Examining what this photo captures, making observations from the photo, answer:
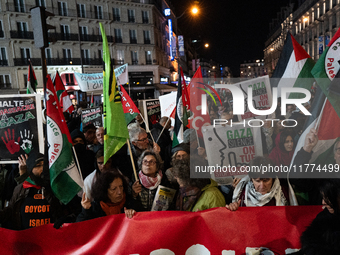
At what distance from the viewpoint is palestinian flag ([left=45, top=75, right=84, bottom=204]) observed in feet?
9.87

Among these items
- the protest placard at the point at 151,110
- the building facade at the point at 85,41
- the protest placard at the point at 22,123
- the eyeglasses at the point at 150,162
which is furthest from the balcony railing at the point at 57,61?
the eyeglasses at the point at 150,162

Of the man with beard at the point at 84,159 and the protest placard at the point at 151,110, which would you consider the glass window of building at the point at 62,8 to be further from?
the man with beard at the point at 84,159

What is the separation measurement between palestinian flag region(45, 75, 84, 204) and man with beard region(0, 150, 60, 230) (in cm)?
22

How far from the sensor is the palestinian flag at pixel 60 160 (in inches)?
118

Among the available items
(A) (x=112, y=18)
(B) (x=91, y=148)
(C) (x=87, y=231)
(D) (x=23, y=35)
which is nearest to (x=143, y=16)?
(A) (x=112, y=18)

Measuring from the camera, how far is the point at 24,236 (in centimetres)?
275

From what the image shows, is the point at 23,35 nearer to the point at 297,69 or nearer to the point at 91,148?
the point at 91,148

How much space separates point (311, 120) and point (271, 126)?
1403 mm

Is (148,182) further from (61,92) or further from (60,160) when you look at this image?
(61,92)

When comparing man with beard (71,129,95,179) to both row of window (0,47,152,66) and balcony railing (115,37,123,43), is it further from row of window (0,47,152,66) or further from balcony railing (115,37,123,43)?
balcony railing (115,37,123,43)

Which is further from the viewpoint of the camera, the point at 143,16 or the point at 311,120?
the point at 143,16

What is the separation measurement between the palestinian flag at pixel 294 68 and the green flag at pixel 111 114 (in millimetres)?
2287

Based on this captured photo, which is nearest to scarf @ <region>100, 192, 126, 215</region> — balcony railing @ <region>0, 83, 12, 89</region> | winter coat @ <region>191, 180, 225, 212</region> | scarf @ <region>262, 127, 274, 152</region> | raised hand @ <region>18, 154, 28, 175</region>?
winter coat @ <region>191, 180, 225, 212</region>

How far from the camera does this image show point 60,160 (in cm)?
307
